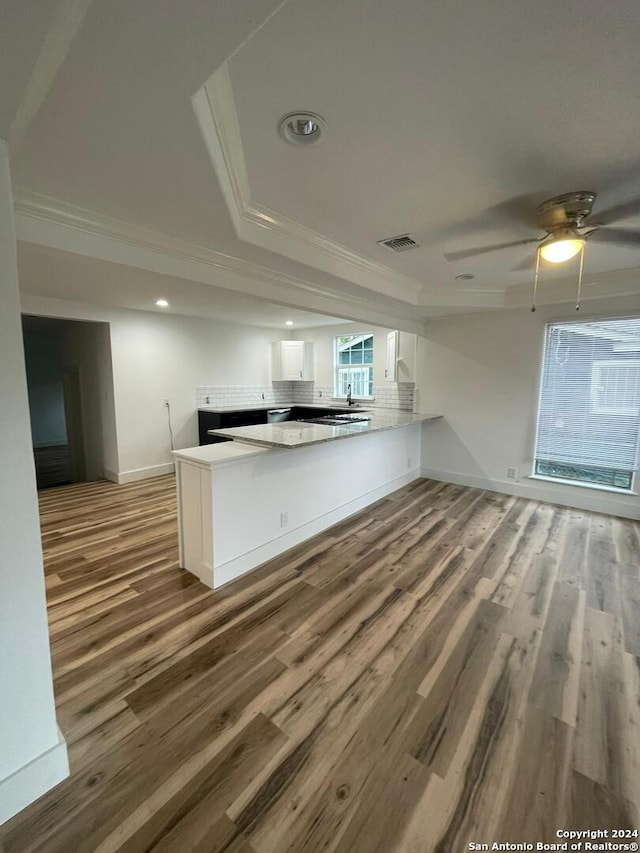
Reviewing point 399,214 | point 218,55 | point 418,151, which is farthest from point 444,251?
point 218,55

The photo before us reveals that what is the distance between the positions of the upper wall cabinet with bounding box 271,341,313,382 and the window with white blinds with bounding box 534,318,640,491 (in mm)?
3834

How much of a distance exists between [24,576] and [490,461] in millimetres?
4928

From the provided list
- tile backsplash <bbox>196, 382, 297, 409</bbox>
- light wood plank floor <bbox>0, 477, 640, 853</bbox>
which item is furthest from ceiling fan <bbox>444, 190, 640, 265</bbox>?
tile backsplash <bbox>196, 382, 297, 409</bbox>

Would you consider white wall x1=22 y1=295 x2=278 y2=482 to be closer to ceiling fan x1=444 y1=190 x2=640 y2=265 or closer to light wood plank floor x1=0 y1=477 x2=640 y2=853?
light wood plank floor x1=0 y1=477 x2=640 y2=853

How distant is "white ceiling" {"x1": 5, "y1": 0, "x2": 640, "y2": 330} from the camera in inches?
37.9

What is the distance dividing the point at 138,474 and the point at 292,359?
325 cm

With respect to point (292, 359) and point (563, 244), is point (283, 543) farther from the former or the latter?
point (292, 359)

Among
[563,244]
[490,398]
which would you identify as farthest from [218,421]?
[563,244]

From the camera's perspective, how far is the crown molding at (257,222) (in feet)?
4.23

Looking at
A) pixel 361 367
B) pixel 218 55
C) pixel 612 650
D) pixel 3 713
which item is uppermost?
pixel 218 55

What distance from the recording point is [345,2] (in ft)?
3.27

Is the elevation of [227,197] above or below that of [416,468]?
above

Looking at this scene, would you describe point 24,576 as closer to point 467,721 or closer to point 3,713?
point 3,713

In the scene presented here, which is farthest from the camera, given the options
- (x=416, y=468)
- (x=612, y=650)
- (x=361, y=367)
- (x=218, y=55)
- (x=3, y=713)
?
(x=361, y=367)
